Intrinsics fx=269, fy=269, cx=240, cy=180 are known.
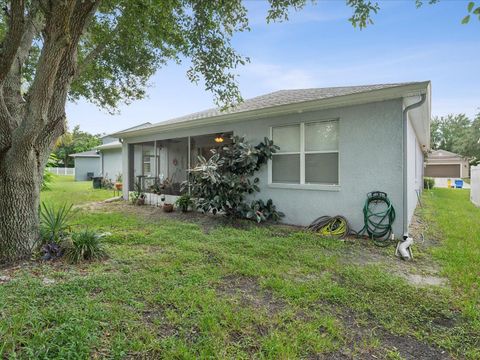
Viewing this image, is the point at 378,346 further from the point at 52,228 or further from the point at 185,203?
the point at 185,203

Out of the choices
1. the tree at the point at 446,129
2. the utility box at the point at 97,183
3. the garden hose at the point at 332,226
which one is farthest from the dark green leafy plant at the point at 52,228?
the tree at the point at 446,129

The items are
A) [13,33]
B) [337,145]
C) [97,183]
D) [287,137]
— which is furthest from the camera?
[97,183]

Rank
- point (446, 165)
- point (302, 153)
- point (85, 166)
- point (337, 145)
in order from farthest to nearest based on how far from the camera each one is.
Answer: point (446, 165) → point (85, 166) → point (302, 153) → point (337, 145)

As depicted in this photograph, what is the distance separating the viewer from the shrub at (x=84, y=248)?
399cm

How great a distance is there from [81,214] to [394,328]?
332 inches

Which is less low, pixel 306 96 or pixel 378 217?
pixel 306 96

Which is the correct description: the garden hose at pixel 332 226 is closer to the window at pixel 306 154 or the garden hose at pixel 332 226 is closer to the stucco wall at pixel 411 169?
the window at pixel 306 154

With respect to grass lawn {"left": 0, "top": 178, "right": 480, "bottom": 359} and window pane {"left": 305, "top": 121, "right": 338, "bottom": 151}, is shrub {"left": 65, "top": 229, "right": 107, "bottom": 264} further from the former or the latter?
window pane {"left": 305, "top": 121, "right": 338, "bottom": 151}

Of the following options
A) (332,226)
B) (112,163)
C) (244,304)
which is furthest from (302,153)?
(112,163)

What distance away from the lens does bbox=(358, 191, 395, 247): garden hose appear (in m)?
5.31

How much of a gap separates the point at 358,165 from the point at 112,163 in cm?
1807

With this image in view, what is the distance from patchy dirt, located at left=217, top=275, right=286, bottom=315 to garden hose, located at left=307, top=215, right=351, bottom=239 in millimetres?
2841

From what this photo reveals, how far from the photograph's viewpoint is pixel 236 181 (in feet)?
22.0

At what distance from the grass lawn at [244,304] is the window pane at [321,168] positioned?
5.83 feet
